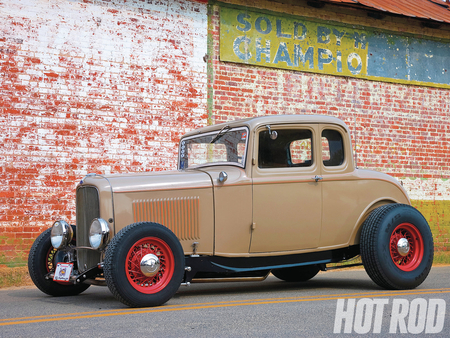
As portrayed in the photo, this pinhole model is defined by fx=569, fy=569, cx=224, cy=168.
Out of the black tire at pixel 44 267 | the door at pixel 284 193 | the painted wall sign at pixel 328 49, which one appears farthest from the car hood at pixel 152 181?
the painted wall sign at pixel 328 49

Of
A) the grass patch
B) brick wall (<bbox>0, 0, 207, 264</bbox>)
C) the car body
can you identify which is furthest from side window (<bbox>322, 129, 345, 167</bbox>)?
the grass patch

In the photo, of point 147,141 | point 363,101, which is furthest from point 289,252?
point 363,101

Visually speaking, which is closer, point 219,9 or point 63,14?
point 63,14

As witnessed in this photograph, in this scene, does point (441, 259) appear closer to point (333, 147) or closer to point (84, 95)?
point (333, 147)

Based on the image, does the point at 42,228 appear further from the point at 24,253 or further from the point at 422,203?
the point at 422,203

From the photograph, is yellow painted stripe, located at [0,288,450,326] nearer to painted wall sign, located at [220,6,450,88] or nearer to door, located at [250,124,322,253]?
door, located at [250,124,322,253]

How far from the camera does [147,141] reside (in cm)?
1031

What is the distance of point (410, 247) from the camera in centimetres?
658

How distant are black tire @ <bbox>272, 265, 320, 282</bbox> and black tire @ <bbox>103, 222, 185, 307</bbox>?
7.77 ft

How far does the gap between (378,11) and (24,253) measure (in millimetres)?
8848

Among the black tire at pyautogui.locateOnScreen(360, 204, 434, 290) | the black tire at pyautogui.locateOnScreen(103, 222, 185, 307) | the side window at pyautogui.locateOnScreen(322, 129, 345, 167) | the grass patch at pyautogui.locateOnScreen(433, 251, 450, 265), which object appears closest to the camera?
the black tire at pyautogui.locateOnScreen(103, 222, 185, 307)

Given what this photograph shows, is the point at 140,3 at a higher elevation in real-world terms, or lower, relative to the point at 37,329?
higher

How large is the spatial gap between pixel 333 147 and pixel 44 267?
3.61 m

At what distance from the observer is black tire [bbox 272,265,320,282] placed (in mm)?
7367
